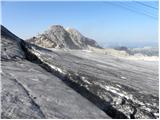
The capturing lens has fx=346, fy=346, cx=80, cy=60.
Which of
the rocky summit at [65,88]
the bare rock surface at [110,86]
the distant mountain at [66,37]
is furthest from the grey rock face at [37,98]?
the distant mountain at [66,37]

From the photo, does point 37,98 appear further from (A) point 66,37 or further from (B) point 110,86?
(A) point 66,37

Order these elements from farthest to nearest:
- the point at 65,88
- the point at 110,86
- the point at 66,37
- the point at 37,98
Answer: the point at 66,37 → the point at 110,86 → the point at 65,88 → the point at 37,98

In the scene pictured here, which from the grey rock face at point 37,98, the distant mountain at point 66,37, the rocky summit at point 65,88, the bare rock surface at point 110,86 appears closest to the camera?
the grey rock face at point 37,98

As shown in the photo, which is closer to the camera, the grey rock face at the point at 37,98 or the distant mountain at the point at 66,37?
the grey rock face at the point at 37,98

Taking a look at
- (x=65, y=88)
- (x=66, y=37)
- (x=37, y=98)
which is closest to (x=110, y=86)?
(x=65, y=88)

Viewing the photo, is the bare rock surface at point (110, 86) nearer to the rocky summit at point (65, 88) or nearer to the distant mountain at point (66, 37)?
the rocky summit at point (65, 88)

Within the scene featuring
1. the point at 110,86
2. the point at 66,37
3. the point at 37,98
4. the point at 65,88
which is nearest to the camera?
the point at 37,98

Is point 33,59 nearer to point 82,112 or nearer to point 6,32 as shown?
point 6,32

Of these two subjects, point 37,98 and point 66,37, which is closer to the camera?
point 37,98

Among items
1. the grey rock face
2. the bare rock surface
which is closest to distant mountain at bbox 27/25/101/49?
the bare rock surface

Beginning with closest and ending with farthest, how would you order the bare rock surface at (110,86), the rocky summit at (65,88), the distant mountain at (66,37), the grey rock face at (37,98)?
the grey rock face at (37,98), the rocky summit at (65,88), the bare rock surface at (110,86), the distant mountain at (66,37)
